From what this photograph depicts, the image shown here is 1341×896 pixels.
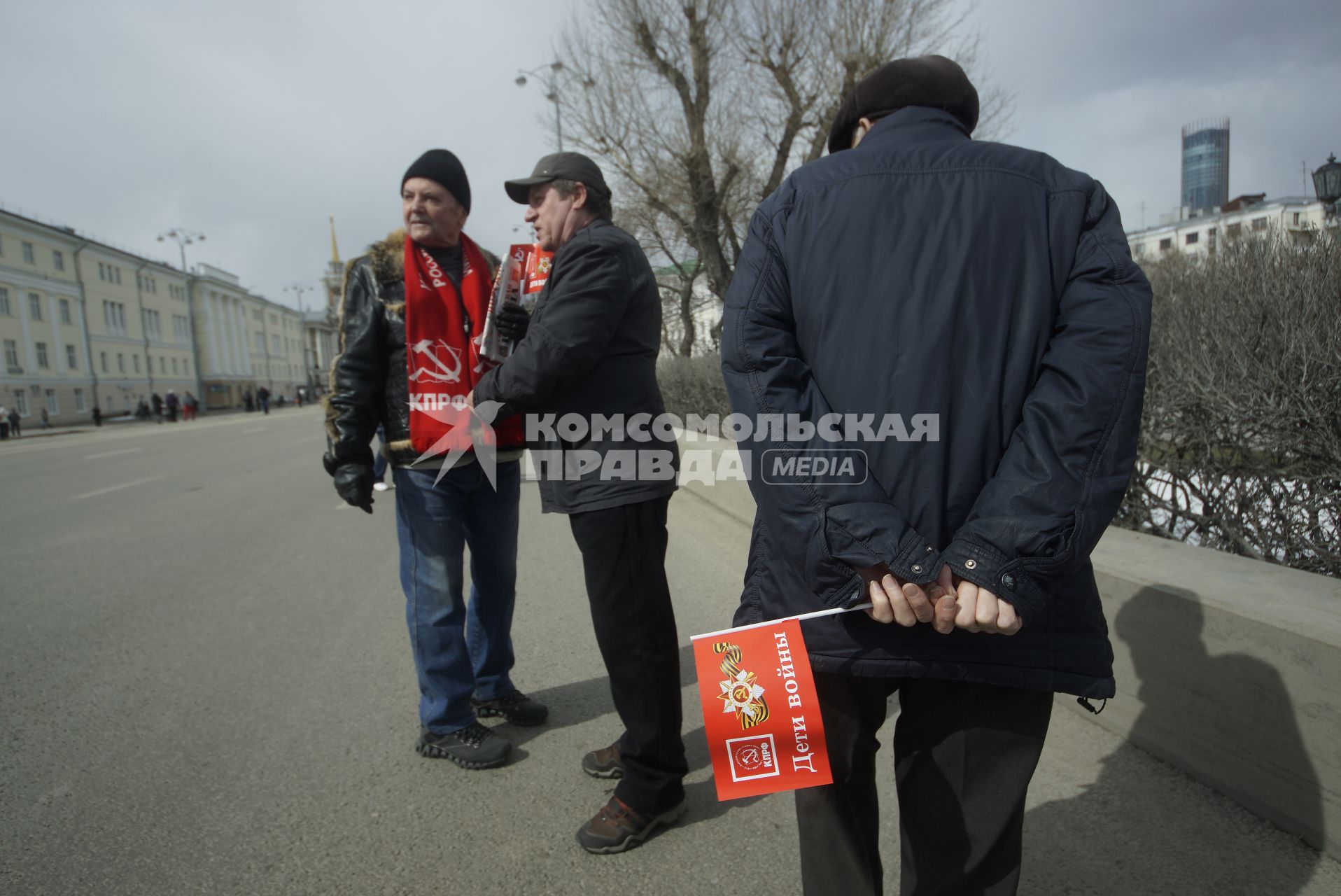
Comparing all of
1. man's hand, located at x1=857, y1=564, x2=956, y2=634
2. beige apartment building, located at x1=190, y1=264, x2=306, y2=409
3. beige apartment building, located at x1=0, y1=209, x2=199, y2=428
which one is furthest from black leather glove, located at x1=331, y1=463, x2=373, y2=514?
beige apartment building, located at x1=190, y1=264, x2=306, y2=409

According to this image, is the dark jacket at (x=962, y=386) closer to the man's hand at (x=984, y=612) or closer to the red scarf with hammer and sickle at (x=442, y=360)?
the man's hand at (x=984, y=612)

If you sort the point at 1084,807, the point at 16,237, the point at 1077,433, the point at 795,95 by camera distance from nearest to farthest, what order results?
the point at 1077,433 → the point at 1084,807 → the point at 795,95 → the point at 16,237

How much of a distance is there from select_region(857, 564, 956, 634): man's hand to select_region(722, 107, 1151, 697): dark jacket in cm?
3

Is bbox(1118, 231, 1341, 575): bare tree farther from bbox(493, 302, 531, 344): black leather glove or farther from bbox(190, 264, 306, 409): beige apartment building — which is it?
bbox(190, 264, 306, 409): beige apartment building

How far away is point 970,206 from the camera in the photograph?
1315 millimetres

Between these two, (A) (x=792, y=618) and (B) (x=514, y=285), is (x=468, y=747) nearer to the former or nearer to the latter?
(B) (x=514, y=285)

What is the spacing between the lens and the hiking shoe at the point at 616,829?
7.25 ft

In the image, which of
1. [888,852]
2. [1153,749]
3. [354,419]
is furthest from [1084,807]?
[354,419]

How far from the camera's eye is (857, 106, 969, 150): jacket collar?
55.6 inches

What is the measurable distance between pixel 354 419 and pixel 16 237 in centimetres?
6103

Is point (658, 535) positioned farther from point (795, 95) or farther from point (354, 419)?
point (795, 95)

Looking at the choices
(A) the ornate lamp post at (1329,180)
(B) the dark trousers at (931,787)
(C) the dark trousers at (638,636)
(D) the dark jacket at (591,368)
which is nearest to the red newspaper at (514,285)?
(D) the dark jacket at (591,368)

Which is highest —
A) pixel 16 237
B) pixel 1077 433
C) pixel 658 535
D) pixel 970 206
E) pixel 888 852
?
pixel 16 237

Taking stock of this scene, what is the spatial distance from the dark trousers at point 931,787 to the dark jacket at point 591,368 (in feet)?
3.36
